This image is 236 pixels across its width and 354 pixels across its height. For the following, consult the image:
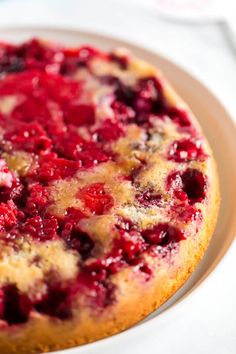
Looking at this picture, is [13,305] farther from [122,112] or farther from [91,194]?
[122,112]

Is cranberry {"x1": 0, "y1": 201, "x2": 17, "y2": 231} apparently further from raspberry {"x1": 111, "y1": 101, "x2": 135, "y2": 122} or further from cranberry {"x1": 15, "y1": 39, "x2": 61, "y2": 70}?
cranberry {"x1": 15, "y1": 39, "x2": 61, "y2": 70}

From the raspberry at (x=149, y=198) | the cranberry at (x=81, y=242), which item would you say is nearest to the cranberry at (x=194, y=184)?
the raspberry at (x=149, y=198)

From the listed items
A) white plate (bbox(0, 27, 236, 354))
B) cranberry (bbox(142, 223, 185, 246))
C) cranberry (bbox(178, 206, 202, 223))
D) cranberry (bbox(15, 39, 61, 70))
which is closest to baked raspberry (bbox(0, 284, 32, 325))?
white plate (bbox(0, 27, 236, 354))

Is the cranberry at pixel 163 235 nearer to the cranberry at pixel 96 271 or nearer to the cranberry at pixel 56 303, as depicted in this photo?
the cranberry at pixel 96 271

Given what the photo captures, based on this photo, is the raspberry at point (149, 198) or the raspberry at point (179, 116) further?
the raspberry at point (179, 116)

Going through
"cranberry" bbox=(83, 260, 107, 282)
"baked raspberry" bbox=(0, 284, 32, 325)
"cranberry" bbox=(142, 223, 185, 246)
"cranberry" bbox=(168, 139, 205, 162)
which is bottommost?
"baked raspberry" bbox=(0, 284, 32, 325)

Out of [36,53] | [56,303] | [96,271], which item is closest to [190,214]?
[96,271]

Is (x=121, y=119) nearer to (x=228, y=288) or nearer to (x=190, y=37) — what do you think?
(x=228, y=288)
